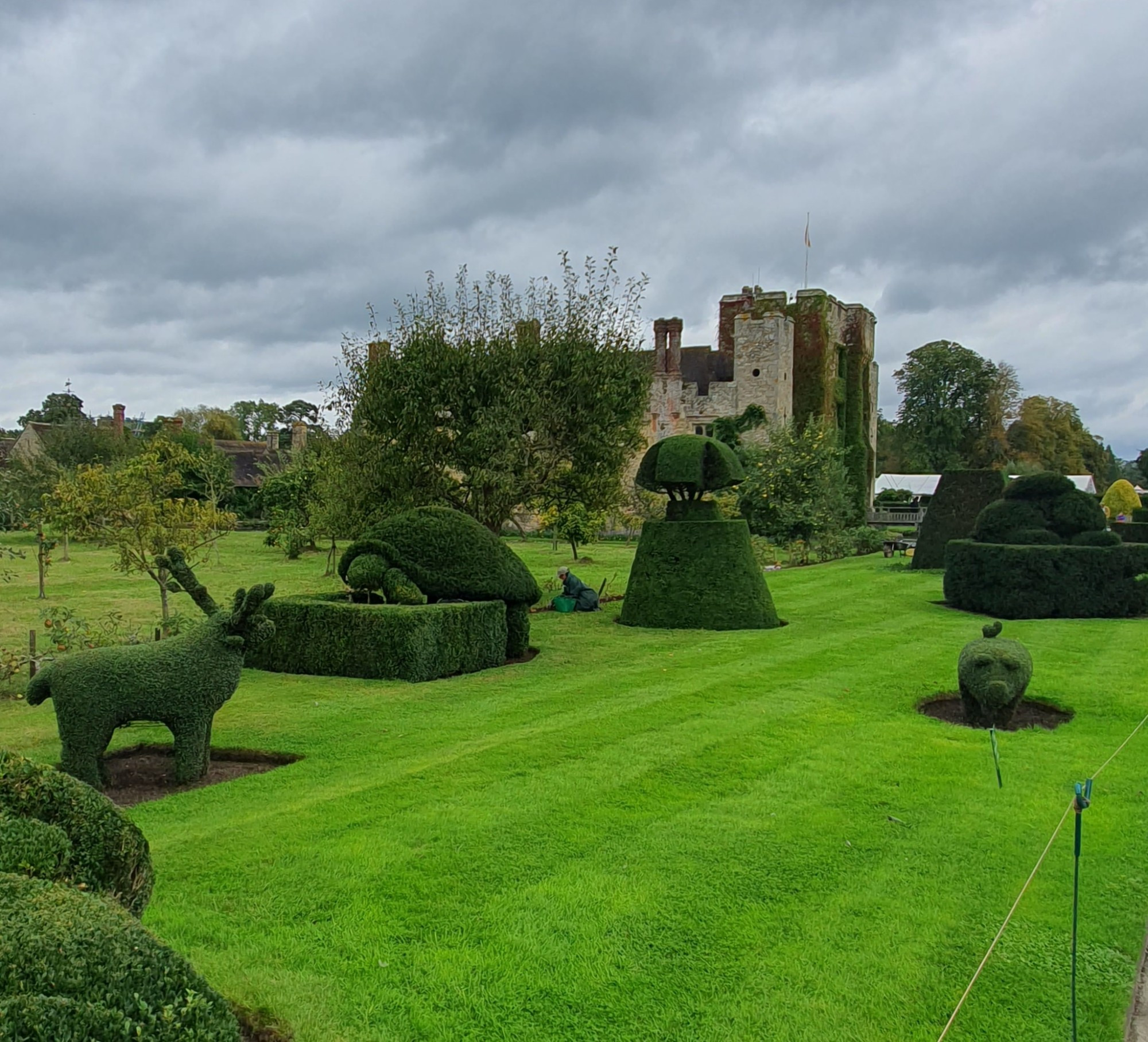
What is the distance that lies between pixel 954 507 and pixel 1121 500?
774 inches

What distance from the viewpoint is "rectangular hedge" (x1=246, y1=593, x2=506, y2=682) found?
10.3 meters

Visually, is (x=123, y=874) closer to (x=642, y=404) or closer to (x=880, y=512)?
(x=642, y=404)

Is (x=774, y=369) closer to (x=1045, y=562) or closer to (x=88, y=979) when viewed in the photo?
(x=1045, y=562)

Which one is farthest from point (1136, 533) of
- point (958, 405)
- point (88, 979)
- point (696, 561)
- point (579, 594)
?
point (958, 405)

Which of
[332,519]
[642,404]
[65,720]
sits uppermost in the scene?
[642,404]

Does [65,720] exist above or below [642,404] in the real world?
below

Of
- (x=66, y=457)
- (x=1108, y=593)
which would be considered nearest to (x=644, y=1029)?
(x=1108, y=593)

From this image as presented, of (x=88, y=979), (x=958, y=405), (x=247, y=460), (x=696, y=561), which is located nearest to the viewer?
(x=88, y=979)

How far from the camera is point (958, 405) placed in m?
64.5

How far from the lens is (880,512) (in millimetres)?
45688

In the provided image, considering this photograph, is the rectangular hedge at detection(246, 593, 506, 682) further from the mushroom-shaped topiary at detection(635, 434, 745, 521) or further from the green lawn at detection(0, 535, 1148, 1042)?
the mushroom-shaped topiary at detection(635, 434, 745, 521)

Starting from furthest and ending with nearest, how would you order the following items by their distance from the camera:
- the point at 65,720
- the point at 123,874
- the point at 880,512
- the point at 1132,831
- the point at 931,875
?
the point at 880,512
the point at 65,720
the point at 1132,831
the point at 931,875
the point at 123,874

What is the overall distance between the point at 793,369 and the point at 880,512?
995cm

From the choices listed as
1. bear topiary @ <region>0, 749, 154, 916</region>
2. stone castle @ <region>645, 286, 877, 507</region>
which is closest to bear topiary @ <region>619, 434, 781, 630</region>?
bear topiary @ <region>0, 749, 154, 916</region>
